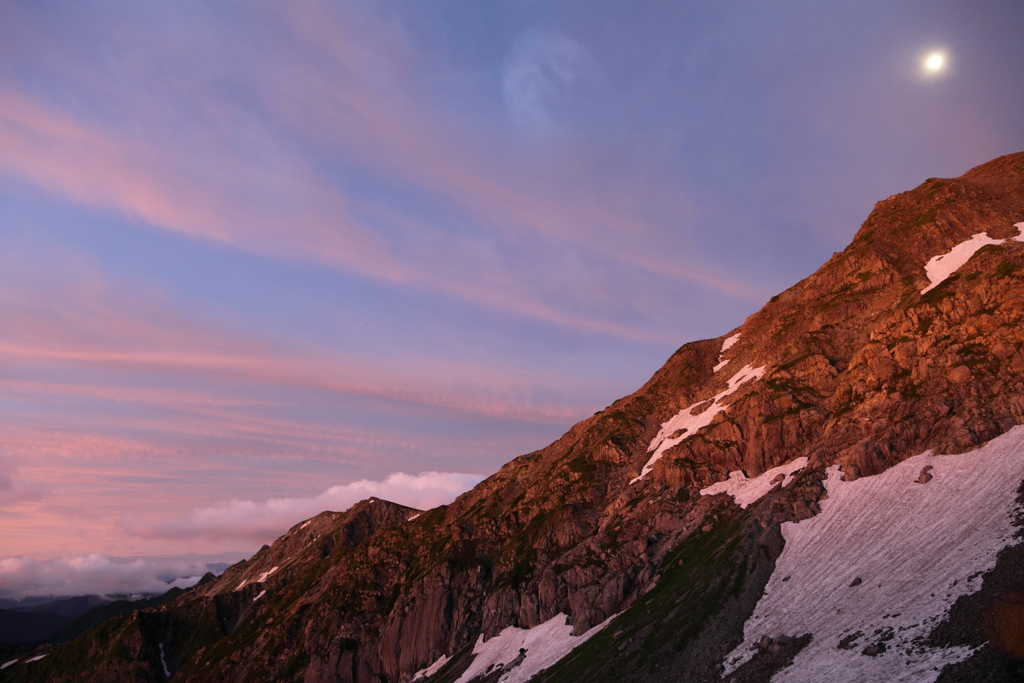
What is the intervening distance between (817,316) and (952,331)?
1789 inches

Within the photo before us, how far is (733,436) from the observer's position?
146 m

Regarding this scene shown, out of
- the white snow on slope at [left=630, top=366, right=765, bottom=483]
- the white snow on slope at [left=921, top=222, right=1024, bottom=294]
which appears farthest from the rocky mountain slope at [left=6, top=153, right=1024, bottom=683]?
the white snow on slope at [left=630, top=366, right=765, bottom=483]

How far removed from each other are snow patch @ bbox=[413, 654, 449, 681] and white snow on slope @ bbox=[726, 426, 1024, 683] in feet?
321

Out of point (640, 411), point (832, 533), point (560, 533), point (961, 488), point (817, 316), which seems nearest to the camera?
point (961, 488)

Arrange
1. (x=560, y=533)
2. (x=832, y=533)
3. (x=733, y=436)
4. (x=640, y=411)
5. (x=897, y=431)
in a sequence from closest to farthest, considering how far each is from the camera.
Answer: (x=832, y=533)
(x=897, y=431)
(x=733, y=436)
(x=560, y=533)
(x=640, y=411)

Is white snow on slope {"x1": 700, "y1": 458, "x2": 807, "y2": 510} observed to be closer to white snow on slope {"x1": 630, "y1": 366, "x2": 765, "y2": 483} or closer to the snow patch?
white snow on slope {"x1": 630, "y1": 366, "x2": 765, "y2": 483}

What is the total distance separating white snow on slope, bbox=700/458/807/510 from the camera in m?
123

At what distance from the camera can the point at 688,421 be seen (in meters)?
173

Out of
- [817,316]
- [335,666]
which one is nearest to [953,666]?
[817,316]

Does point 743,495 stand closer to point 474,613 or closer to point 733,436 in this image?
point 733,436

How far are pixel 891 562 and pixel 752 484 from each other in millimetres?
46074

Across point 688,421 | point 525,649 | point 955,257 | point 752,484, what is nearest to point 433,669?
point 525,649

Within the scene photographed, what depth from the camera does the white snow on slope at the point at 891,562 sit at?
69.4 meters

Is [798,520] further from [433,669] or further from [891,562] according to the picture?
[433,669]
